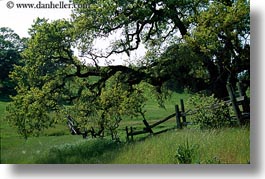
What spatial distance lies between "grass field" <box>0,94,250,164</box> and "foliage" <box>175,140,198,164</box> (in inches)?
0.7

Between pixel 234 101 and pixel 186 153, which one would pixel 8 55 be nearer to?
pixel 186 153

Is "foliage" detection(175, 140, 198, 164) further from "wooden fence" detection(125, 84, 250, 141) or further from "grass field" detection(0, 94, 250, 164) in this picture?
"wooden fence" detection(125, 84, 250, 141)

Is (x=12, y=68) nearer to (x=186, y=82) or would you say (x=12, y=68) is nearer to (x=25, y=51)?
(x=25, y=51)

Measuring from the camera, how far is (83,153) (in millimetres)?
5844

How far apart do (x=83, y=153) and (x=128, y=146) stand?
48cm

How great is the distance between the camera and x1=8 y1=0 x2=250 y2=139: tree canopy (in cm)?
585

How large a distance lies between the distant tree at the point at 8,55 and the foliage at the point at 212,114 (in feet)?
6.39

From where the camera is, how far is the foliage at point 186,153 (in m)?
5.70

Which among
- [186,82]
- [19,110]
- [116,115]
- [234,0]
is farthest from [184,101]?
[19,110]

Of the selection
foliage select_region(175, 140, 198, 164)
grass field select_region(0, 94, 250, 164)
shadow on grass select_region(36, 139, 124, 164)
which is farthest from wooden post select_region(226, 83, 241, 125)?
shadow on grass select_region(36, 139, 124, 164)

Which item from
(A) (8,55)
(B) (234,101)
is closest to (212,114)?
(B) (234,101)

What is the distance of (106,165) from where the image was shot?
19.0 feet

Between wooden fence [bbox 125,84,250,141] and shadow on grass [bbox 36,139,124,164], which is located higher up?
wooden fence [bbox 125,84,250,141]

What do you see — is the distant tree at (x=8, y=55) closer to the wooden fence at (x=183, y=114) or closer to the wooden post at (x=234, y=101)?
the wooden fence at (x=183, y=114)
